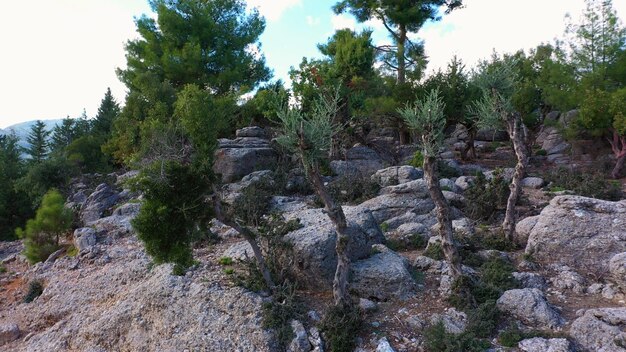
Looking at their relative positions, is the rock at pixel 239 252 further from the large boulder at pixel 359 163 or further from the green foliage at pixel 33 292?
the large boulder at pixel 359 163

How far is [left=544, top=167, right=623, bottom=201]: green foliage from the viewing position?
55.4 feet

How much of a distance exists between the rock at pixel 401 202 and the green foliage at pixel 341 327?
729 cm

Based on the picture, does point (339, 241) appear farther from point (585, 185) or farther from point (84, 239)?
point (585, 185)

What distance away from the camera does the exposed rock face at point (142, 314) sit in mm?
9133

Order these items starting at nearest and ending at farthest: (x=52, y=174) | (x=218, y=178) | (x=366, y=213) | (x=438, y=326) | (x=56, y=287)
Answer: (x=438, y=326) → (x=218, y=178) → (x=366, y=213) → (x=56, y=287) → (x=52, y=174)

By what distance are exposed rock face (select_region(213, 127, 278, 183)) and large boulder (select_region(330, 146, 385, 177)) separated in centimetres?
340

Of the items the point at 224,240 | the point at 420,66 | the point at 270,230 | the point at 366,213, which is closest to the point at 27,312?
the point at 224,240

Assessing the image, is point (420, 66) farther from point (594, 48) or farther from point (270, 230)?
point (270, 230)

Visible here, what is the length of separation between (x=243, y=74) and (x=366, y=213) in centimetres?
2564

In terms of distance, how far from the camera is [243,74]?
117 feet

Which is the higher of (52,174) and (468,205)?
(52,174)

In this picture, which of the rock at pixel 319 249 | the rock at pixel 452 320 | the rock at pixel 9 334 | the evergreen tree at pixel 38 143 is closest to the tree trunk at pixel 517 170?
the rock at pixel 319 249

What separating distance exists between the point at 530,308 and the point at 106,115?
5041 cm

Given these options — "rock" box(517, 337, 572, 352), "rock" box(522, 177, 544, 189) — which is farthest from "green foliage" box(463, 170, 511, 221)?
"rock" box(517, 337, 572, 352)
